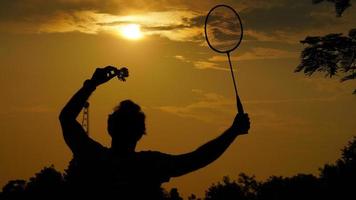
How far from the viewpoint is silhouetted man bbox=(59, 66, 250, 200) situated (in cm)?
520

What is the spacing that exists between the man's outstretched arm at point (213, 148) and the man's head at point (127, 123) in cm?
50

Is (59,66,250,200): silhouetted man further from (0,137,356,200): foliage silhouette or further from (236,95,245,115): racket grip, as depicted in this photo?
(0,137,356,200): foliage silhouette

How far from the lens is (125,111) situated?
5.40m

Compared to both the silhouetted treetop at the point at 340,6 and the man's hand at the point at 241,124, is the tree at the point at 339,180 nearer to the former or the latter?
the silhouetted treetop at the point at 340,6

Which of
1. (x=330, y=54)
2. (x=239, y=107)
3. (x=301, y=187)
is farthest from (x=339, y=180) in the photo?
(x=239, y=107)

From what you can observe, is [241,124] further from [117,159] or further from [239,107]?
[117,159]

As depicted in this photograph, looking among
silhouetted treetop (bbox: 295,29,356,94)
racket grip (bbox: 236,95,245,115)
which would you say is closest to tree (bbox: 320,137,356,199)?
silhouetted treetop (bbox: 295,29,356,94)

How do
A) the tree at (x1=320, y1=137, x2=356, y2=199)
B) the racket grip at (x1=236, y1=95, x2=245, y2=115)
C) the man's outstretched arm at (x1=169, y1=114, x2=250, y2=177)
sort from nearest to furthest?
the man's outstretched arm at (x1=169, y1=114, x2=250, y2=177), the racket grip at (x1=236, y1=95, x2=245, y2=115), the tree at (x1=320, y1=137, x2=356, y2=199)

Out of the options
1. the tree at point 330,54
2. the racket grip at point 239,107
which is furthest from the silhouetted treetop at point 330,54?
the racket grip at point 239,107

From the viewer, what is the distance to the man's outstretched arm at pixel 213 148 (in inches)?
198

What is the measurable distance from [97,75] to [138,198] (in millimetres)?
981

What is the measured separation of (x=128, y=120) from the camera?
539 cm

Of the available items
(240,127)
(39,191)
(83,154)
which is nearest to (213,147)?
(240,127)

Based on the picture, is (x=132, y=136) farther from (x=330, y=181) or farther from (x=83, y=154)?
(x=330, y=181)
